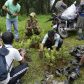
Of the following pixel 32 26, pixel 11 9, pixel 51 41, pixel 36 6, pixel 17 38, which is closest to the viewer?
pixel 51 41

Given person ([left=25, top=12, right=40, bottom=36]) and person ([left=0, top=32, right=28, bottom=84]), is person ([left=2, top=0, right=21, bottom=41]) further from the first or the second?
person ([left=0, top=32, right=28, bottom=84])

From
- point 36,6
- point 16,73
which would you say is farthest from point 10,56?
point 36,6

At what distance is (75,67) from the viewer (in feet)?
29.1

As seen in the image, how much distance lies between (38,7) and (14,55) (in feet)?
43.4

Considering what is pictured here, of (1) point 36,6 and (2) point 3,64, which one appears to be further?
(1) point 36,6

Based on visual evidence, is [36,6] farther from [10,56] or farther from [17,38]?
[10,56]

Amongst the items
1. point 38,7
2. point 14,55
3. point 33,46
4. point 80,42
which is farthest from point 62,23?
point 38,7

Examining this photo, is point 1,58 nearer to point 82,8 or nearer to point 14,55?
point 14,55

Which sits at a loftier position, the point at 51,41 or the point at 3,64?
the point at 3,64

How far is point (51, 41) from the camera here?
962 centimetres

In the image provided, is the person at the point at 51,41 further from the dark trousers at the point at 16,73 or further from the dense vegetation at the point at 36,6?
the dense vegetation at the point at 36,6

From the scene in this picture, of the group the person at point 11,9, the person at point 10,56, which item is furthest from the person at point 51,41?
the person at point 10,56

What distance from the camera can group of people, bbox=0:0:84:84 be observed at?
7004 millimetres

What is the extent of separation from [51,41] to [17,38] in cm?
196
